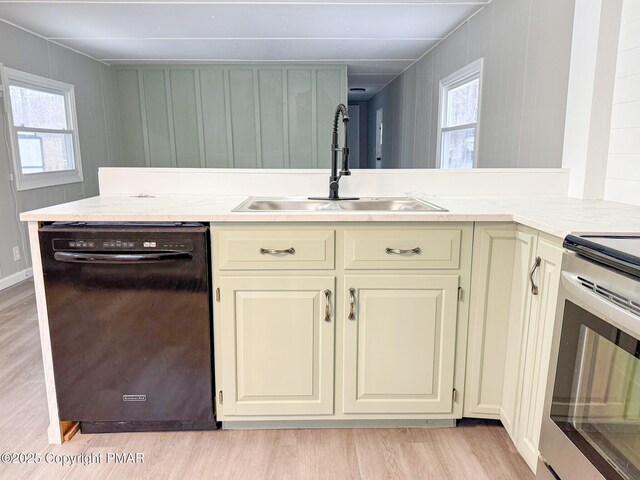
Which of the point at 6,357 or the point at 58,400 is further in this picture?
the point at 6,357

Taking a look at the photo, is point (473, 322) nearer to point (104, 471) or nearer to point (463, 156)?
point (104, 471)

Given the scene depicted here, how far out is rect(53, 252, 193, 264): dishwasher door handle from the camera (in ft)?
5.15

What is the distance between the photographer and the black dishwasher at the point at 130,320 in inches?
61.9

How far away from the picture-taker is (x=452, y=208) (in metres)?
1.73

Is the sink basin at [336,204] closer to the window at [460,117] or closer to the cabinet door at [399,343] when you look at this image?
the cabinet door at [399,343]

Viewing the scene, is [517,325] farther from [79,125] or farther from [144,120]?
[144,120]

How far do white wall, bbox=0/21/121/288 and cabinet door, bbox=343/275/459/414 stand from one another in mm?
3490

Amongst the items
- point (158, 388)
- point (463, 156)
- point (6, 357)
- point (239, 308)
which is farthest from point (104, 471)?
point (463, 156)

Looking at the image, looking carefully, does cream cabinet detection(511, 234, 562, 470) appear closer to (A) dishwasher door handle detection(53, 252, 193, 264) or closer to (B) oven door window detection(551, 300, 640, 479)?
(B) oven door window detection(551, 300, 640, 479)

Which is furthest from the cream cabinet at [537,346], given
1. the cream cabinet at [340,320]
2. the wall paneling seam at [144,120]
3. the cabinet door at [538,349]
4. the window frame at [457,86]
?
the wall paneling seam at [144,120]

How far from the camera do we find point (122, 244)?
5.16 feet

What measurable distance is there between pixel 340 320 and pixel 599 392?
841 mm

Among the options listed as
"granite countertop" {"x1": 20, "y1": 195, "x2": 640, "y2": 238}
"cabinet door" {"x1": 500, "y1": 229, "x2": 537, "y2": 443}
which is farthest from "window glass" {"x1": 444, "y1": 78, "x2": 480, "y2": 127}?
"cabinet door" {"x1": 500, "y1": 229, "x2": 537, "y2": 443}

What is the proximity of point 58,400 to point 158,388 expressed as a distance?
1.27 ft
